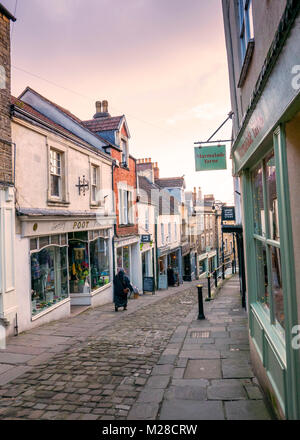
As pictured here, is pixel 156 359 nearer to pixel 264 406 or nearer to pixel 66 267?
pixel 264 406

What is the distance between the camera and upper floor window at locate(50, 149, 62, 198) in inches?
417

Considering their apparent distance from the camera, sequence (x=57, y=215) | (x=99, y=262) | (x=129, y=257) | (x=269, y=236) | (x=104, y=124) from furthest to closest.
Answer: (x=129, y=257) → (x=104, y=124) → (x=99, y=262) → (x=57, y=215) → (x=269, y=236)

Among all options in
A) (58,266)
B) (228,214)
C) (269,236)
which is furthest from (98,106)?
(269,236)

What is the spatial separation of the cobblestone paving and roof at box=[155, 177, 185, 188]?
25.4m

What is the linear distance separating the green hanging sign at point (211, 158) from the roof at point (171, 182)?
23.1m

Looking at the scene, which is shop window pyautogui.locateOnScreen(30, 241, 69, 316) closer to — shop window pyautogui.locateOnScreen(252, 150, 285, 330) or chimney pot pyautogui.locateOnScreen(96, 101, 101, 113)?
shop window pyautogui.locateOnScreen(252, 150, 285, 330)

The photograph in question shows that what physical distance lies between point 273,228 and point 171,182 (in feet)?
96.6

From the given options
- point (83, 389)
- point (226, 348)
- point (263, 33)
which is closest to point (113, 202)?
point (226, 348)

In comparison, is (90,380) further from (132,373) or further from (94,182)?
(94,182)

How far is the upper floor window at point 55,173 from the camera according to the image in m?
10.6

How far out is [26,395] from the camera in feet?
14.9

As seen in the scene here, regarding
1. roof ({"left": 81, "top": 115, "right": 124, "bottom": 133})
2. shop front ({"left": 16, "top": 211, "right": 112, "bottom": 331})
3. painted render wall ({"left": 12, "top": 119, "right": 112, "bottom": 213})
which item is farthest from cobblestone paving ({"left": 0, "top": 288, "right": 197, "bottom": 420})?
roof ({"left": 81, "top": 115, "right": 124, "bottom": 133})

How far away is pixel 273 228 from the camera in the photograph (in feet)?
12.2
